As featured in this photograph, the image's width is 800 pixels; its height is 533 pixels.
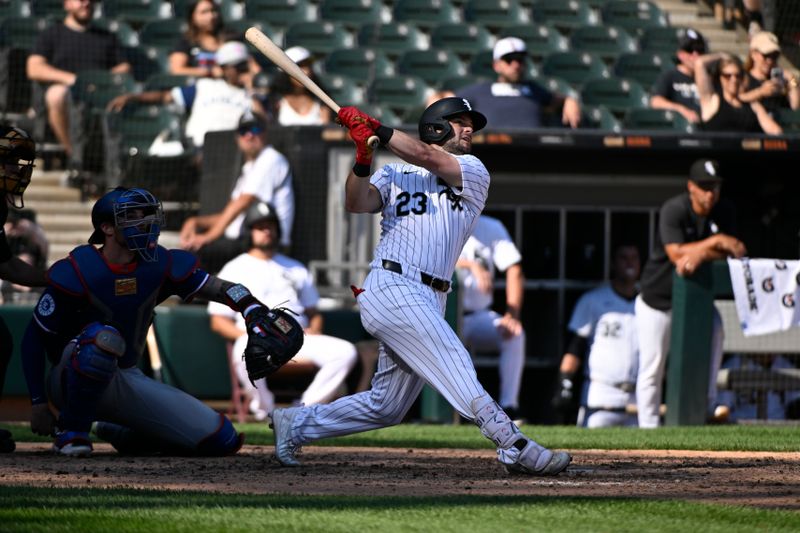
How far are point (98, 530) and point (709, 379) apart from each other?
19.3ft

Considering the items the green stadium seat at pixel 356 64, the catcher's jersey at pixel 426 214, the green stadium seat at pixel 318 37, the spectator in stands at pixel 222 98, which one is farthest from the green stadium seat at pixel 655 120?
the catcher's jersey at pixel 426 214

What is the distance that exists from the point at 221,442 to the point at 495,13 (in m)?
8.51

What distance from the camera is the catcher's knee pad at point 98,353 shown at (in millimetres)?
5621

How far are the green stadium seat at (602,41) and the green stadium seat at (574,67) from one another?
20.0 inches

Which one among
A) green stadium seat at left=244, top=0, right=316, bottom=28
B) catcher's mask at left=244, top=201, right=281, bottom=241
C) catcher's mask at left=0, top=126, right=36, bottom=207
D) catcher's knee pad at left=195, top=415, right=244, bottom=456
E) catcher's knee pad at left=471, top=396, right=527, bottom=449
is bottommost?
catcher's knee pad at left=195, top=415, right=244, bottom=456

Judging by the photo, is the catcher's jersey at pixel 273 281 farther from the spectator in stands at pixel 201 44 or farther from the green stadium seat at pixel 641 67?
the green stadium seat at pixel 641 67

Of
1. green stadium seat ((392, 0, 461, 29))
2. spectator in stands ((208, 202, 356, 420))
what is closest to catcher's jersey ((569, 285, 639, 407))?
spectator in stands ((208, 202, 356, 420))

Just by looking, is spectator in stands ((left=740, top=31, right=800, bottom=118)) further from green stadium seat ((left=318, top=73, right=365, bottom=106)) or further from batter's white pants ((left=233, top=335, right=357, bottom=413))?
batter's white pants ((left=233, top=335, right=357, bottom=413))

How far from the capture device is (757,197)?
1073 centimetres

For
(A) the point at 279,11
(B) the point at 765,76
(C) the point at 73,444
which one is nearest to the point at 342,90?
(A) the point at 279,11

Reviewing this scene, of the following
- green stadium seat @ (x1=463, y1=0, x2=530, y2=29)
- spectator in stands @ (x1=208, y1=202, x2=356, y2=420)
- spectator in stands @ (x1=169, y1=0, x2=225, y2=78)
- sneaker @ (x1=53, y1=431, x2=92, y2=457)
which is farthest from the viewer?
green stadium seat @ (x1=463, y1=0, x2=530, y2=29)

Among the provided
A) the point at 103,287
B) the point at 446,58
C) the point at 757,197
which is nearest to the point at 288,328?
the point at 103,287

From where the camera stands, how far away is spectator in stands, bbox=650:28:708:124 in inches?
457

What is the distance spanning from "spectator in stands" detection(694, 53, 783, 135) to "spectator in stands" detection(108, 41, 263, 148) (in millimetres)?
3400
